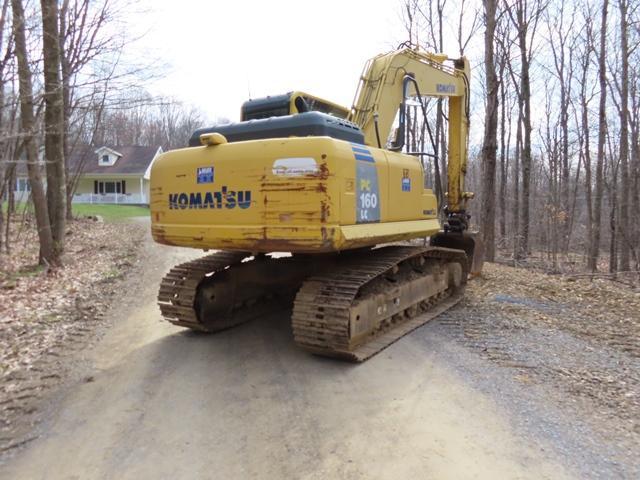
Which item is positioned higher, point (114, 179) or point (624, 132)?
point (114, 179)

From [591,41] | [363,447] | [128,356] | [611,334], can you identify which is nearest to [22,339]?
→ [128,356]

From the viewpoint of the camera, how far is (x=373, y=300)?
5.09 m

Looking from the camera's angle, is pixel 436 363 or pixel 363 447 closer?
pixel 363 447

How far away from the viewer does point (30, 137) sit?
956 cm

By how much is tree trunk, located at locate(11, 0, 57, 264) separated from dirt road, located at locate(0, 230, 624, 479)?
5.90 m

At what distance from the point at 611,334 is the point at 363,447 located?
3.97 meters

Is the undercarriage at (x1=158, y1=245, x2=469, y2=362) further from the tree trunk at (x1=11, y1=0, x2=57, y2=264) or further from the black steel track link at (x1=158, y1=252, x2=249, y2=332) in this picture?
the tree trunk at (x1=11, y1=0, x2=57, y2=264)

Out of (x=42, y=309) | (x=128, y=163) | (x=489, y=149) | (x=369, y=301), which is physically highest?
(x=128, y=163)

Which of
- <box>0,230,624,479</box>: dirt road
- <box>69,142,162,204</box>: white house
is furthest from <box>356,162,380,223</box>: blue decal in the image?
<box>69,142,162,204</box>: white house

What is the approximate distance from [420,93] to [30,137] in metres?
7.52

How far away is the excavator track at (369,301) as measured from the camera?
4593 mm

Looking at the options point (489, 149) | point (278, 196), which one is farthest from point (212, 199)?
point (489, 149)

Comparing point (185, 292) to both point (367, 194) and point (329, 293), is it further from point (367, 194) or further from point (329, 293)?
point (367, 194)

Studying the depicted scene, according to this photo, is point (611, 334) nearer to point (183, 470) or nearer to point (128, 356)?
point (183, 470)
